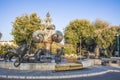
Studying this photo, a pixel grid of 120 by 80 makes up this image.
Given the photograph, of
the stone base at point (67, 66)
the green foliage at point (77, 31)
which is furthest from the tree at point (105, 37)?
the stone base at point (67, 66)

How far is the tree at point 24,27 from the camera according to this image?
53.1 meters

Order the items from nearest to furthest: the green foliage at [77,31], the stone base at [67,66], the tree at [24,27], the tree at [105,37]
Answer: the stone base at [67,66] < the tree at [105,37] < the tree at [24,27] < the green foliage at [77,31]

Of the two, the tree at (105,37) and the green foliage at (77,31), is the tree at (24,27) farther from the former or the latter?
the tree at (105,37)

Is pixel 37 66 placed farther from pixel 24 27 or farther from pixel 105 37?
pixel 24 27

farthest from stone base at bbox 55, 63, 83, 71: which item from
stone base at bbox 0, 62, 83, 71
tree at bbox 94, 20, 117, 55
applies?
tree at bbox 94, 20, 117, 55

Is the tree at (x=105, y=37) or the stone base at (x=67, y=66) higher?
the tree at (x=105, y=37)

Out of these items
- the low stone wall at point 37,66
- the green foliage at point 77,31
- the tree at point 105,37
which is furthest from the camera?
the green foliage at point 77,31

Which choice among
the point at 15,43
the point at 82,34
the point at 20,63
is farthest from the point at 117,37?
the point at 20,63

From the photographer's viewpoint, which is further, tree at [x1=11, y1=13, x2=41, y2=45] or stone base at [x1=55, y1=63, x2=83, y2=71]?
tree at [x1=11, y1=13, x2=41, y2=45]

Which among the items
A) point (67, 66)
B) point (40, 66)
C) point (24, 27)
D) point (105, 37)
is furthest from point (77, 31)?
point (40, 66)

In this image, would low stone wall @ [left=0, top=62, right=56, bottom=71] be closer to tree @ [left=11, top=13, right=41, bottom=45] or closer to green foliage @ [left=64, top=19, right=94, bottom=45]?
tree @ [left=11, top=13, right=41, bottom=45]

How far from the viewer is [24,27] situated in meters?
53.8

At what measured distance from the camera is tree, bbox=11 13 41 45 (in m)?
53.1

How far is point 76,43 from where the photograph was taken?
6091 cm
